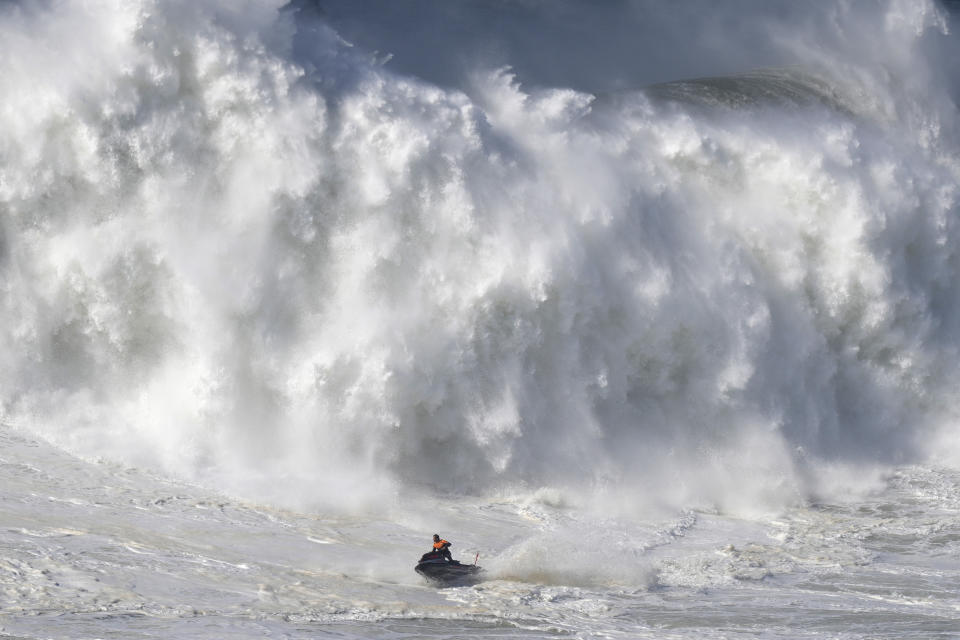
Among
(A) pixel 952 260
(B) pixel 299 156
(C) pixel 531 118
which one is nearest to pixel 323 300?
(B) pixel 299 156

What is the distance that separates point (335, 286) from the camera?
1501cm

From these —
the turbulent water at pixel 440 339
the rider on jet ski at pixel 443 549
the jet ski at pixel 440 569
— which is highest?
the turbulent water at pixel 440 339

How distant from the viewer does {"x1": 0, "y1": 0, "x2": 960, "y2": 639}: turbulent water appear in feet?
39.3

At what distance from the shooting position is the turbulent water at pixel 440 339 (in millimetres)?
A: 11977

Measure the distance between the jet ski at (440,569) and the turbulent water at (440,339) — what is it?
141 mm

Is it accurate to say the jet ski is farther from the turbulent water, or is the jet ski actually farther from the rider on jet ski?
the turbulent water

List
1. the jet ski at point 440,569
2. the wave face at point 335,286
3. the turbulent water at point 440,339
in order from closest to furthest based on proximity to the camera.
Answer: the jet ski at point 440,569
the turbulent water at point 440,339
the wave face at point 335,286

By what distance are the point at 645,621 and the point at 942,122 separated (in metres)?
13.1

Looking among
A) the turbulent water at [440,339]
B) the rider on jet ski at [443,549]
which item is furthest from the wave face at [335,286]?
the rider on jet ski at [443,549]

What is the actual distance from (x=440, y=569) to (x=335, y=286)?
4687 mm

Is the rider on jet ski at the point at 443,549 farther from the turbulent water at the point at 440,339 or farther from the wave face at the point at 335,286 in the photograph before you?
the wave face at the point at 335,286

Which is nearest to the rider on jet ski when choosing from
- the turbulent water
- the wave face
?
the turbulent water

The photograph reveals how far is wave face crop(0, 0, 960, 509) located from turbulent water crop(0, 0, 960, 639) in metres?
0.04

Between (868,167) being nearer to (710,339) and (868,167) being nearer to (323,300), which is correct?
(710,339)
